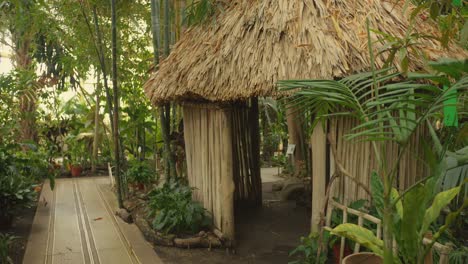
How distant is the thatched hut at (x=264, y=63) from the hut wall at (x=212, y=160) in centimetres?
1

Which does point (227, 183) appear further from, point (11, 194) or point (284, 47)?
point (11, 194)

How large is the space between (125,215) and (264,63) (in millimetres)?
2875

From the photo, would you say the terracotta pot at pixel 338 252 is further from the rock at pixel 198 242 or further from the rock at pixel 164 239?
the rock at pixel 164 239

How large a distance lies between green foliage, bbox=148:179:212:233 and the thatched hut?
179 millimetres

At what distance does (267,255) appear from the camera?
13.6 feet

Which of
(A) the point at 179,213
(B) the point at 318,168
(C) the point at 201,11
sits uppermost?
(C) the point at 201,11

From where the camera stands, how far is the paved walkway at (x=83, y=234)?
4141 mm

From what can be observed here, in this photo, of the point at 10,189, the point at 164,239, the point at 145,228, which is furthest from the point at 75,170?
the point at 164,239

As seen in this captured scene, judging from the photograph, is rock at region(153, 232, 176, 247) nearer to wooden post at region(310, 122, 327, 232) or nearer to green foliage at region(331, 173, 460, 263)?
wooden post at region(310, 122, 327, 232)

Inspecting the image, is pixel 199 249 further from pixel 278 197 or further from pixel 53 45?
pixel 53 45

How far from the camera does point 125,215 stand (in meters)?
5.51

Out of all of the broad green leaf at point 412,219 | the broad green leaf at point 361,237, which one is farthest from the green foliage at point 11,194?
the broad green leaf at point 412,219

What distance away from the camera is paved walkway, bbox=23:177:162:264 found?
13.6 ft

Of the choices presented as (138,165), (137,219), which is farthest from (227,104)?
(138,165)
